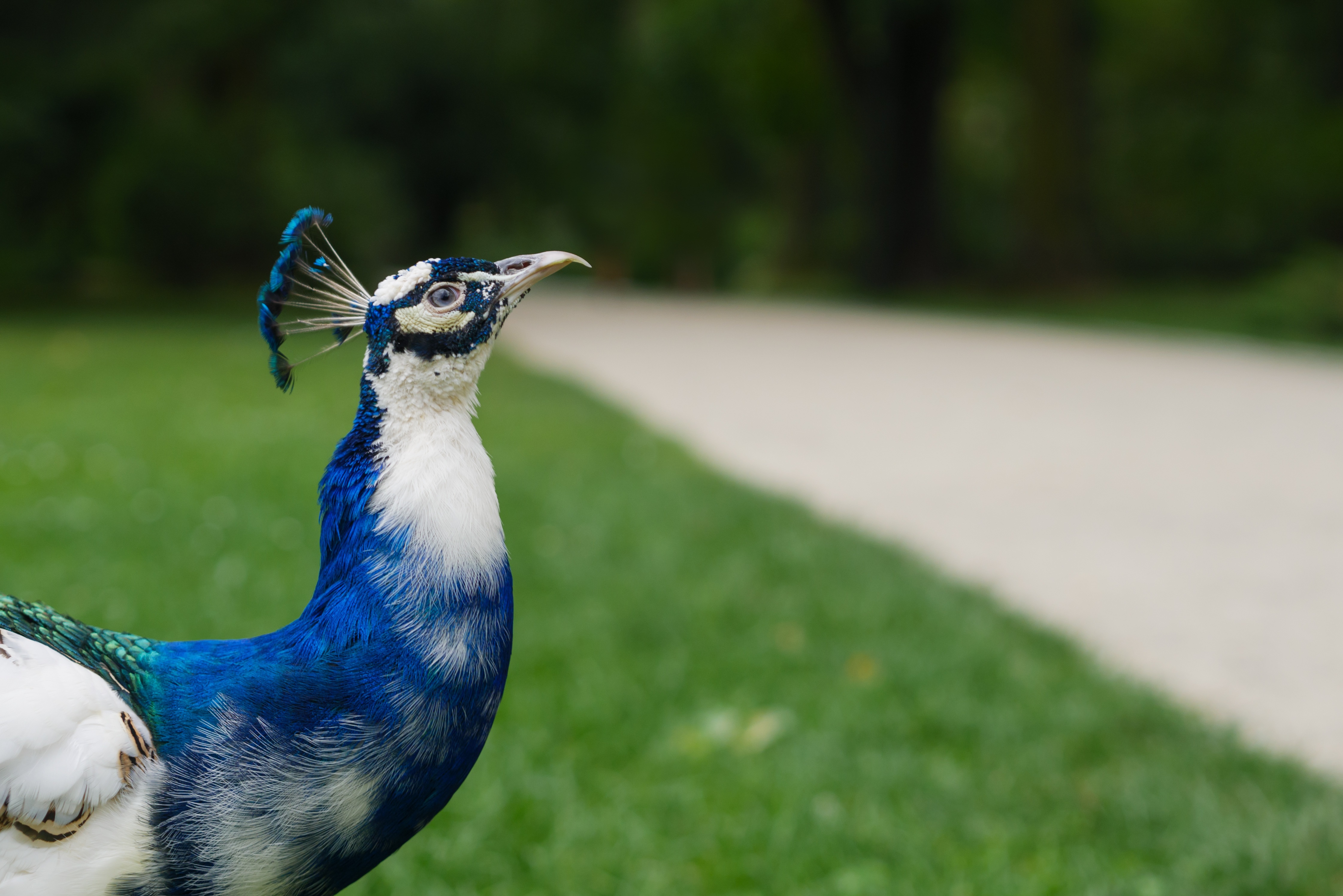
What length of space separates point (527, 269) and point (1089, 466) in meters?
7.44

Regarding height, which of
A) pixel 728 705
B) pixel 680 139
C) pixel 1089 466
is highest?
pixel 728 705

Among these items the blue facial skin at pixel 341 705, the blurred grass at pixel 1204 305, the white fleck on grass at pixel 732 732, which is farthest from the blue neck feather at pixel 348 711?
the blurred grass at pixel 1204 305

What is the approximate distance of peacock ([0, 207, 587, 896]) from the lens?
1.09 m

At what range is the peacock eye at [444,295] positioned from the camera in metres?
1.10

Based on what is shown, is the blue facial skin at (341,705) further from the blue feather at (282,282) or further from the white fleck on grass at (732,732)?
the white fleck on grass at (732,732)

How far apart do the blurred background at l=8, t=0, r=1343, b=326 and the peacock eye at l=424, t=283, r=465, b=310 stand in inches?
632

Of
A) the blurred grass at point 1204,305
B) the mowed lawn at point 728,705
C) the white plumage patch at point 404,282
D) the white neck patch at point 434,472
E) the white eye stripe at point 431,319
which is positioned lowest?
the blurred grass at point 1204,305

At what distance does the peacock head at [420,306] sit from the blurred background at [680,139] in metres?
16.0

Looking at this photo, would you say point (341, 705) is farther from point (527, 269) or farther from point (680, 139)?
point (680, 139)

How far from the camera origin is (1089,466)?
26.2 ft

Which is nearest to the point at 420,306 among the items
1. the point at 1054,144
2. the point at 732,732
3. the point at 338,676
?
the point at 338,676

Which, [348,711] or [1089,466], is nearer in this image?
[348,711]

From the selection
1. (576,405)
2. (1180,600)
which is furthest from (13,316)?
(1180,600)

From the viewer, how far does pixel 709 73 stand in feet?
89.2
